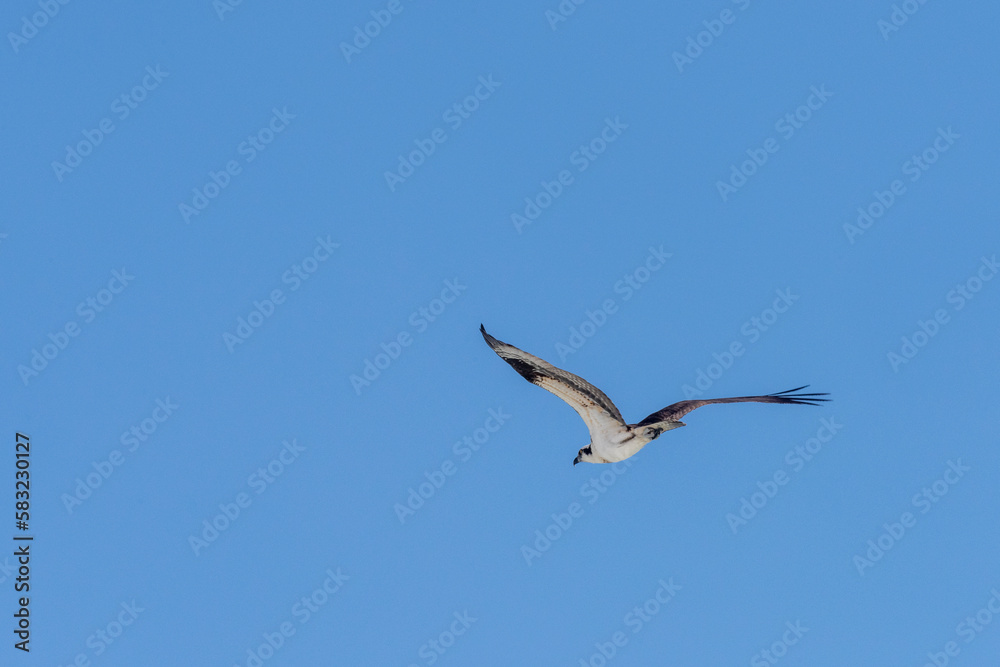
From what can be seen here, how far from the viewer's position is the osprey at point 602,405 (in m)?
24.4

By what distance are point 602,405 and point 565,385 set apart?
1.01 metres

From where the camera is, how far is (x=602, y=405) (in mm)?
25016

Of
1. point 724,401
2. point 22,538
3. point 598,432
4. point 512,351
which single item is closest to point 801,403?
point 724,401

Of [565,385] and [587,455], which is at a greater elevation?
[565,385]

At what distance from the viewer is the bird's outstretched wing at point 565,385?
80.2ft

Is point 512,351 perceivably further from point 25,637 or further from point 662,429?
point 25,637

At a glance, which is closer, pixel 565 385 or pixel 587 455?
pixel 565 385

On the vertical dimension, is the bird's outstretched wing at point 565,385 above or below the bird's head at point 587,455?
above

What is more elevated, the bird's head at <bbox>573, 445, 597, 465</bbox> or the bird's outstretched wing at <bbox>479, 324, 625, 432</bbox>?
the bird's outstretched wing at <bbox>479, 324, 625, 432</bbox>

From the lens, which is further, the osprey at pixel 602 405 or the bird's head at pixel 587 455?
the bird's head at pixel 587 455

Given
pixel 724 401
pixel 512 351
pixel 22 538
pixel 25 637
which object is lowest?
pixel 25 637

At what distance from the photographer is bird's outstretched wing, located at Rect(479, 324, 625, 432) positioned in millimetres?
24438

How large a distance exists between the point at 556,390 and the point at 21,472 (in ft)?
55.1

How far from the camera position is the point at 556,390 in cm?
2511
